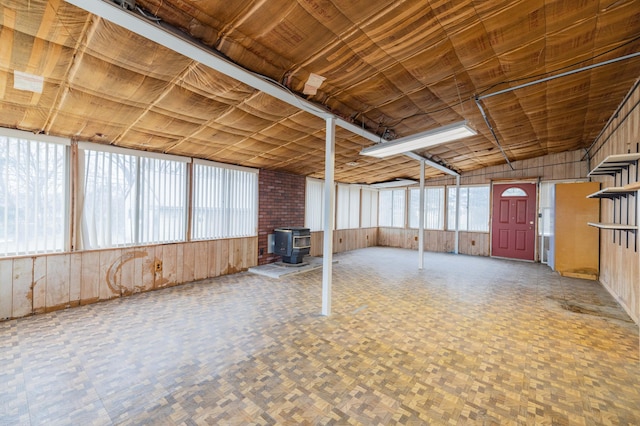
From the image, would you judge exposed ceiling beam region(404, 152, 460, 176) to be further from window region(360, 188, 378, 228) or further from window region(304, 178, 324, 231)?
window region(360, 188, 378, 228)

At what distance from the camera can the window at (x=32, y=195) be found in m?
3.38

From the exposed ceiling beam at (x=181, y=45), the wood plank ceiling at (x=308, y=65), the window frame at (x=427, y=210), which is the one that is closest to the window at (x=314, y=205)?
the wood plank ceiling at (x=308, y=65)

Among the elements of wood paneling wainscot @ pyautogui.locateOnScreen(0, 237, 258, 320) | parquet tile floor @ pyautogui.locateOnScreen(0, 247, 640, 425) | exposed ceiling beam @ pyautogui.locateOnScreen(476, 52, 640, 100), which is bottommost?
parquet tile floor @ pyautogui.locateOnScreen(0, 247, 640, 425)

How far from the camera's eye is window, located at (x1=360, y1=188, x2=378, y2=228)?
1077cm

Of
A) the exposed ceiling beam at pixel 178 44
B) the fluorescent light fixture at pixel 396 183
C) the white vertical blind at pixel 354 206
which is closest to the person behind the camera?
the exposed ceiling beam at pixel 178 44

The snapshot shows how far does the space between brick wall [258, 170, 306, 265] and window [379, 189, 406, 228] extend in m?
4.69

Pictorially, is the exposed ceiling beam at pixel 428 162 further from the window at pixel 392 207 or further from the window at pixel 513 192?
the window at pixel 392 207

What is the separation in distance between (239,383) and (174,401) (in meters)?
0.47

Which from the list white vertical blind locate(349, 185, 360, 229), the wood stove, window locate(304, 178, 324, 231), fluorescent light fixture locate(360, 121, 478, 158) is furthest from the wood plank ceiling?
white vertical blind locate(349, 185, 360, 229)

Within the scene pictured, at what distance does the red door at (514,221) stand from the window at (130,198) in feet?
29.3

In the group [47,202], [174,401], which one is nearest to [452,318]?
[174,401]

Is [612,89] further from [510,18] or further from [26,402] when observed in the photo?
[26,402]

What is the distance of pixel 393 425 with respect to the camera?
1.78 meters

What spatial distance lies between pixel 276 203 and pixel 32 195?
4457 millimetres
